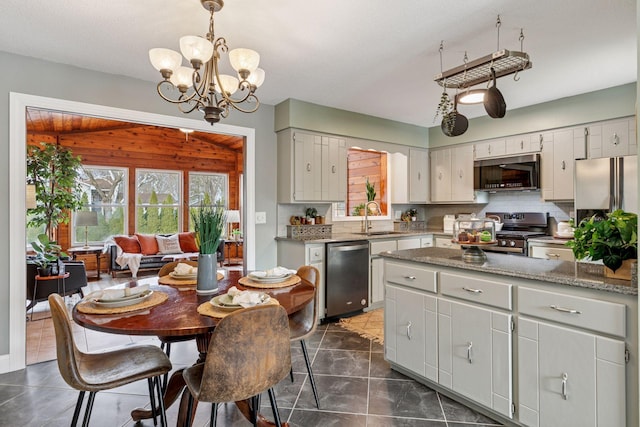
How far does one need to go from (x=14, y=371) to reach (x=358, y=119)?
417cm

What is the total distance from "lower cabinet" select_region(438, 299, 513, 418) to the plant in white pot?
1448 mm

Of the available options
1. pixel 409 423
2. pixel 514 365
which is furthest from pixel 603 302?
pixel 409 423

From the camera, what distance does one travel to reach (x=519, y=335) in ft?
6.24

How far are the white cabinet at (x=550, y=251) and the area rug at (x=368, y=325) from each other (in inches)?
72.5

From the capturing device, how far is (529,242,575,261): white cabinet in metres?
3.67

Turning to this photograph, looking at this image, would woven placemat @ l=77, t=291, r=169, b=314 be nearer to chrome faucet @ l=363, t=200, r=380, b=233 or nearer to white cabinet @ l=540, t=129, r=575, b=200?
chrome faucet @ l=363, t=200, r=380, b=233

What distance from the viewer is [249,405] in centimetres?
201

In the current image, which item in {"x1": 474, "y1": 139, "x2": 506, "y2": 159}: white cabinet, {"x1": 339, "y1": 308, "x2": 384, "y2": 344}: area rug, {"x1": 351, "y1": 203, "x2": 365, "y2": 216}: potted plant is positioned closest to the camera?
{"x1": 339, "y1": 308, "x2": 384, "y2": 344}: area rug

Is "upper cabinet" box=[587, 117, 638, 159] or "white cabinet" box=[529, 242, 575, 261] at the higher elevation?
"upper cabinet" box=[587, 117, 638, 159]

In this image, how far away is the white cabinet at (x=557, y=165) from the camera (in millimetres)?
3977

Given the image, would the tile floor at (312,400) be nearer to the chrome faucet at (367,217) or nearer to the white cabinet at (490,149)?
the chrome faucet at (367,217)

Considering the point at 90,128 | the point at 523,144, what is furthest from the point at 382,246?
→ the point at 90,128

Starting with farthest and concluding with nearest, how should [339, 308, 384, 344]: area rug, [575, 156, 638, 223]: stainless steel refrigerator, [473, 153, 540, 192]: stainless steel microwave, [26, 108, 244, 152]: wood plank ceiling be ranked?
[26, 108, 244, 152]: wood plank ceiling → [473, 153, 540, 192]: stainless steel microwave → [339, 308, 384, 344]: area rug → [575, 156, 638, 223]: stainless steel refrigerator

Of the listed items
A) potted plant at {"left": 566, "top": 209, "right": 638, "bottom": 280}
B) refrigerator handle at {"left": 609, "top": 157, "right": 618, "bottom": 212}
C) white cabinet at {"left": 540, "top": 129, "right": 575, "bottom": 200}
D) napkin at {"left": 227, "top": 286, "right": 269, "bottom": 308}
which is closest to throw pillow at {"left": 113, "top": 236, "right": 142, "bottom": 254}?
napkin at {"left": 227, "top": 286, "right": 269, "bottom": 308}
